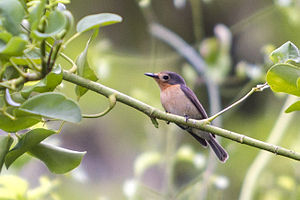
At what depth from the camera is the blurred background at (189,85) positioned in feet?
9.78

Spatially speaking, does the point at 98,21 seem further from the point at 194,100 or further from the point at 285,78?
the point at 194,100

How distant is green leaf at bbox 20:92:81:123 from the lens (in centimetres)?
83

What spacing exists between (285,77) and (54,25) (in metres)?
0.48

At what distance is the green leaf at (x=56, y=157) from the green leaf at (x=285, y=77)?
42cm

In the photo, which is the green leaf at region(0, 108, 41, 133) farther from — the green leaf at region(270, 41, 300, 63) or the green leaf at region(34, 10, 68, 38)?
the green leaf at region(270, 41, 300, 63)

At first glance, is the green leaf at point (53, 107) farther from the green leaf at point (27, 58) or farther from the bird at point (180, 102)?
the bird at point (180, 102)

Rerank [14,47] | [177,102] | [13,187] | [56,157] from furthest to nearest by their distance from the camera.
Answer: [177,102] < [13,187] < [56,157] < [14,47]

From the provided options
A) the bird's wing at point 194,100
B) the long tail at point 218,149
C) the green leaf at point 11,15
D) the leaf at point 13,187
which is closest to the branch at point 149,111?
the green leaf at point 11,15

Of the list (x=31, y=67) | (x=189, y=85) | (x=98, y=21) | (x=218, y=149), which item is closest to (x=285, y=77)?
(x=98, y=21)

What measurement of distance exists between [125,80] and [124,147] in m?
0.53

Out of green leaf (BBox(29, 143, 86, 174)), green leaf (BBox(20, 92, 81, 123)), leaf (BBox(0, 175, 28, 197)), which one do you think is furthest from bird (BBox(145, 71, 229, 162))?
green leaf (BBox(20, 92, 81, 123))

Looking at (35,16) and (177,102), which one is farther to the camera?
(177,102)

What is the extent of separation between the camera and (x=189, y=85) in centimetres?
319

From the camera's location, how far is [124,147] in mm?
3785
